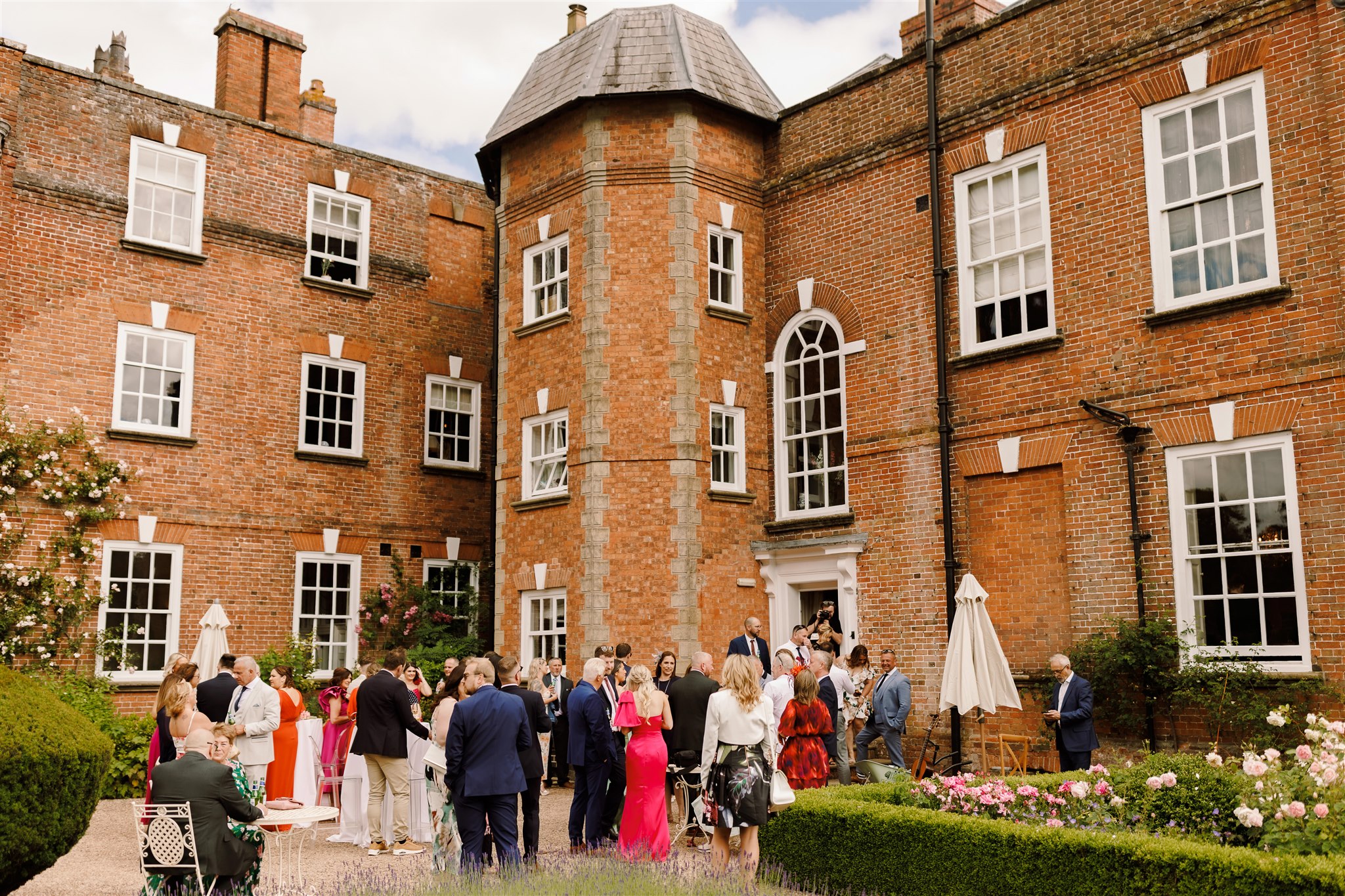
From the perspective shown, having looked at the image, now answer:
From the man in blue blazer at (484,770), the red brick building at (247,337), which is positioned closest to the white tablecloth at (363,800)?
the man in blue blazer at (484,770)

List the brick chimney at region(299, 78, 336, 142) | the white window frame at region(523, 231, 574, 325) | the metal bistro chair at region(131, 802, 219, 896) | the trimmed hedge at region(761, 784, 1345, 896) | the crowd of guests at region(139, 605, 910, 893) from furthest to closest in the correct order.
Result: the brick chimney at region(299, 78, 336, 142) → the white window frame at region(523, 231, 574, 325) → the crowd of guests at region(139, 605, 910, 893) → the metal bistro chair at region(131, 802, 219, 896) → the trimmed hedge at region(761, 784, 1345, 896)

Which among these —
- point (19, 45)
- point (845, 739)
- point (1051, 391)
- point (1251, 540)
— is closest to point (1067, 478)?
point (1051, 391)

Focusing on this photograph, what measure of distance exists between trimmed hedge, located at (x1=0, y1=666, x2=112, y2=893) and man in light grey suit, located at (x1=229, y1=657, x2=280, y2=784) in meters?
4.11

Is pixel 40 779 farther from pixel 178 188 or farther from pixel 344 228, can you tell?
pixel 344 228

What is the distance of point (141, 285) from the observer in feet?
61.3

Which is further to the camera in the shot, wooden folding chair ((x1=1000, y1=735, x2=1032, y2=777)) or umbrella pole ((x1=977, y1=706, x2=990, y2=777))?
wooden folding chair ((x1=1000, y1=735, x2=1032, y2=777))

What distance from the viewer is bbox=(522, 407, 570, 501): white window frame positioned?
1798 cm

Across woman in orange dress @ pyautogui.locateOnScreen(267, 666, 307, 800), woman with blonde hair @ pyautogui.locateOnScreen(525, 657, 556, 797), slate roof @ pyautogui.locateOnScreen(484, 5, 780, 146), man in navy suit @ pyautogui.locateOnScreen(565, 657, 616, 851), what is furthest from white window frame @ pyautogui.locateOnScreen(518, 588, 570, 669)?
slate roof @ pyautogui.locateOnScreen(484, 5, 780, 146)

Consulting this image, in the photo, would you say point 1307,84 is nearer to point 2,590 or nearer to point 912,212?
point 912,212

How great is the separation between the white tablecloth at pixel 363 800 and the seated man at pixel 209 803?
4233mm

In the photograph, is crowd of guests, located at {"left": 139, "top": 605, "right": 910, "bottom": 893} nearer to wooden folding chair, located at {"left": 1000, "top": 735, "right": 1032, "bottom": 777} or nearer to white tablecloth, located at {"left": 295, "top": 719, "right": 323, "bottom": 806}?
white tablecloth, located at {"left": 295, "top": 719, "right": 323, "bottom": 806}

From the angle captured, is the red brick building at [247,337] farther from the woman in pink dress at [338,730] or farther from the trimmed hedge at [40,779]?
the trimmed hedge at [40,779]

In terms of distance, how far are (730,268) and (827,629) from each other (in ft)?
20.0

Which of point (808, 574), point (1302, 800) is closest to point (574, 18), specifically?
point (808, 574)
